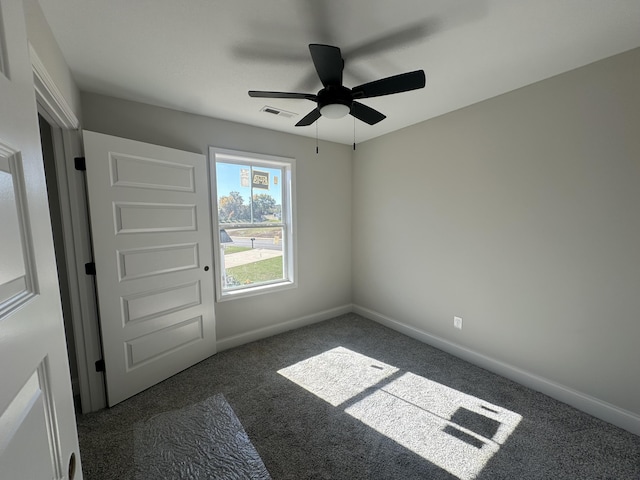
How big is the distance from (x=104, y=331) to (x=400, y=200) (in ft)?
10.1

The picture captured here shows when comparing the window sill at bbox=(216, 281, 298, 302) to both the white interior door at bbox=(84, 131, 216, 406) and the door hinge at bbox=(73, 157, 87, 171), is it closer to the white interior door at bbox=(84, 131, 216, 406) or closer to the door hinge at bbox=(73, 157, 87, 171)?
the white interior door at bbox=(84, 131, 216, 406)

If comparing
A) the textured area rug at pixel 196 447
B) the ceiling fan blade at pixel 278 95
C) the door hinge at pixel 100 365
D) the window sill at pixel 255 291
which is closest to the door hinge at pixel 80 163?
the ceiling fan blade at pixel 278 95

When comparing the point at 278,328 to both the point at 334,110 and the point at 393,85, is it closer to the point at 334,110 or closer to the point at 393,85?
the point at 334,110

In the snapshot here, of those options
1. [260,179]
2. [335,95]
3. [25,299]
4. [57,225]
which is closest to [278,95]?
[335,95]

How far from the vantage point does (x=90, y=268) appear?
79.8 inches

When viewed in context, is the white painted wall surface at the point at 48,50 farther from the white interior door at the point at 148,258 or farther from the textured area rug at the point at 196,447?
the textured area rug at the point at 196,447

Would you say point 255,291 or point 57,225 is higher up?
point 57,225

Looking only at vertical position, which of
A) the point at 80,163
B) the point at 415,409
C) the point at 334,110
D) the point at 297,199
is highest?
the point at 334,110

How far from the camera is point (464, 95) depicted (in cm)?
234

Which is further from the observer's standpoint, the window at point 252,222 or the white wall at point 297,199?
the window at point 252,222

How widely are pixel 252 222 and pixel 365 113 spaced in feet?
5.83

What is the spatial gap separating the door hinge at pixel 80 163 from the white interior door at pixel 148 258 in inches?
1.8

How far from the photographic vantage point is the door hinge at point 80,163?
194cm

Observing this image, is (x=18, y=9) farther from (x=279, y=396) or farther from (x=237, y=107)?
(x=279, y=396)
